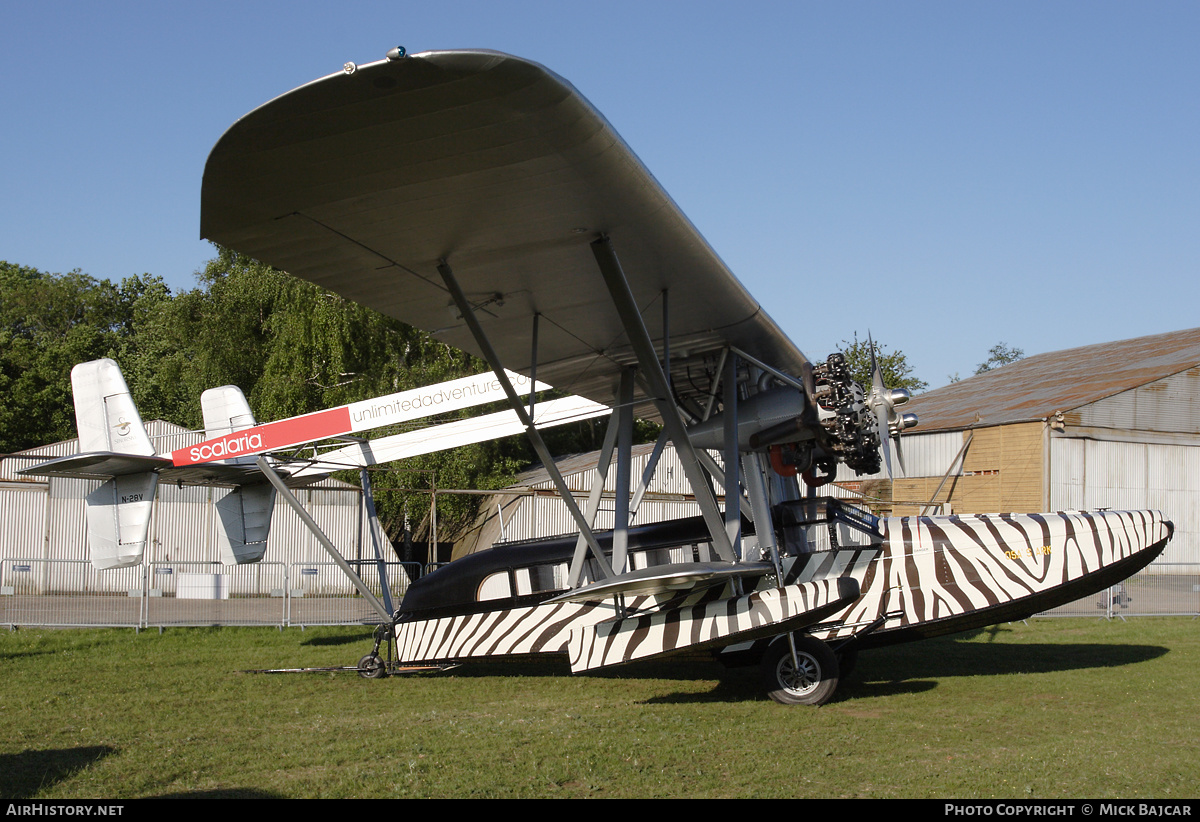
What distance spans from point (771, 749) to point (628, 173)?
4.10 m

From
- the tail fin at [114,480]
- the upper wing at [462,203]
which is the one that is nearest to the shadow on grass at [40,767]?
the upper wing at [462,203]

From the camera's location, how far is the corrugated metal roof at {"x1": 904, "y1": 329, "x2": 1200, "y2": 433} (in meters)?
25.0

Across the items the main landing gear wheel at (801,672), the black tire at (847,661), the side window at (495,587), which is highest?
the side window at (495,587)

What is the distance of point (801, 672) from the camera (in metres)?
8.38

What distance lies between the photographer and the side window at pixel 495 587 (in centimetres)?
1016

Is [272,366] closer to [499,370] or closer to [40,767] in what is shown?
[499,370]

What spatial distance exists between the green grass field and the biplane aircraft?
2.42 feet

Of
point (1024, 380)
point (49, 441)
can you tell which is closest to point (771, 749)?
point (1024, 380)

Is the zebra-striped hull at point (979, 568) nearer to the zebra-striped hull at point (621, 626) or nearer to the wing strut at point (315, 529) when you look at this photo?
the zebra-striped hull at point (621, 626)

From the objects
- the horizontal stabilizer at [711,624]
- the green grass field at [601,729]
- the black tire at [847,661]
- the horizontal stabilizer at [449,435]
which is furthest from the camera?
the horizontal stabilizer at [449,435]

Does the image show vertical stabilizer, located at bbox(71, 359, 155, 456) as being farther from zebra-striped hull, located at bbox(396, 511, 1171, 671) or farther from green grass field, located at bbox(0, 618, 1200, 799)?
zebra-striped hull, located at bbox(396, 511, 1171, 671)

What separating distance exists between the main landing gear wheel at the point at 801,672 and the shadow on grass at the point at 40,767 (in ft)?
17.9

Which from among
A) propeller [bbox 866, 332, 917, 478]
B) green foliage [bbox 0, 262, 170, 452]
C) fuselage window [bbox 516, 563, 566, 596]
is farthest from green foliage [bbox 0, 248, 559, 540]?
propeller [bbox 866, 332, 917, 478]

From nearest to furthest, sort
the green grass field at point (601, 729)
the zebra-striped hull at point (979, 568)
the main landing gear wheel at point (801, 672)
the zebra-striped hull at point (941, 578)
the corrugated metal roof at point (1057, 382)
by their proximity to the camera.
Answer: the green grass field at point (601, 729) → the main landing gear wheel at point (801, 672) → the zebra-striped hull at point (941, 578) → the zebra-striped hull at point (979, 568) → the corrugated metal roof at point (1057, 382)
